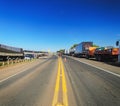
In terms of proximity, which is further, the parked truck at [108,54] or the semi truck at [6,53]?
the semi truck at [6,53]

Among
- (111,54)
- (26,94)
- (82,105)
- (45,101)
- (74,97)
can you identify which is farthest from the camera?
(111,54)

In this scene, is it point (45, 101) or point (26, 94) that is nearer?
point (45, 101)

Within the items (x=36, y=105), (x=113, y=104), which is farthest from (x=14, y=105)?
(x=113, y=104)

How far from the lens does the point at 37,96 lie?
690 centimetres

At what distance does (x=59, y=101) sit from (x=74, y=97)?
0.76 meters

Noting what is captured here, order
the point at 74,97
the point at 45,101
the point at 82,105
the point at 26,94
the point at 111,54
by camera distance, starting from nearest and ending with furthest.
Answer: the point at 82,105 → the point at 45,101 → the point at 74,97 → the point at 26,94 → the point at 111,54

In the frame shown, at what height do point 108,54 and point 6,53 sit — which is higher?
point 6,53

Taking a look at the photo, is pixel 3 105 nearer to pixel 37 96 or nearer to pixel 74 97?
pixel 37 96

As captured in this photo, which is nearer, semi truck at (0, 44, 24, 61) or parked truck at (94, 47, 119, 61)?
parked truck at (94, 47, 119, 61)

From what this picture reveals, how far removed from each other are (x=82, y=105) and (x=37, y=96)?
81.1 inches

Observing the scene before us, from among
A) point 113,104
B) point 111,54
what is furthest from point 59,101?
point 111,54

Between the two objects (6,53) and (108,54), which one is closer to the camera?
(108,54)

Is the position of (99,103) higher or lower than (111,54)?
lower

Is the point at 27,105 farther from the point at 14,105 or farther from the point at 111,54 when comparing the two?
the point at 111,54
